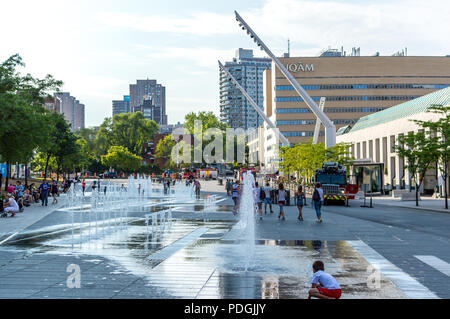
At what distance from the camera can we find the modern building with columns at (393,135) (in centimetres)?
5431

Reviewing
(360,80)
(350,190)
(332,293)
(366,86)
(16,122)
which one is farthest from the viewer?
(366,86)

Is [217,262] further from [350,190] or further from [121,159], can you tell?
[121,159]

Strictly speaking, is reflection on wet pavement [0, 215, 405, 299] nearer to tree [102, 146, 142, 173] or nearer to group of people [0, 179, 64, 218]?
group of people [0, 179, 64, 218]

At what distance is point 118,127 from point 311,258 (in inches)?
5730

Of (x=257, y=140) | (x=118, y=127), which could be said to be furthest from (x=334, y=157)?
(x=257, y=140)

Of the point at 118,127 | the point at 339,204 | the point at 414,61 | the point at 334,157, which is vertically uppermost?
the point at 414,61

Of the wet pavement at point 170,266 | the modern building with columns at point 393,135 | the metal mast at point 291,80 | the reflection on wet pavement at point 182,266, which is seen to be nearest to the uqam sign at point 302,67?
the modern building with columns at point 393,135

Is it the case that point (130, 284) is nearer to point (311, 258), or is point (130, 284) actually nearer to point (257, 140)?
point (311, 258)

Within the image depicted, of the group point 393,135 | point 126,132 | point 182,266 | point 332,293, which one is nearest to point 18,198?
point 182,266

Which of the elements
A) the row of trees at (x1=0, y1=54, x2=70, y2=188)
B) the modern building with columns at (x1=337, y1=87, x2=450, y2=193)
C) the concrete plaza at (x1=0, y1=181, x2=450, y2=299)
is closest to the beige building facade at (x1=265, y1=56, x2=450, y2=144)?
the modern building with columns at (x1=337, y1=87, x2=450, y2=193)

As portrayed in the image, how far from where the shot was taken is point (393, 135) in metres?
61.6

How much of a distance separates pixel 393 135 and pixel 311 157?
9893 mm

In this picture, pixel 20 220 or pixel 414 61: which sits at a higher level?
pixel 414 61

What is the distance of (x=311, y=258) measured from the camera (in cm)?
1218
